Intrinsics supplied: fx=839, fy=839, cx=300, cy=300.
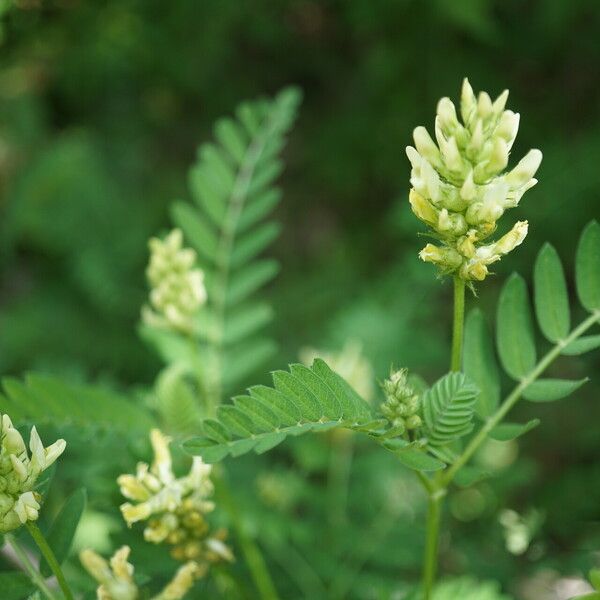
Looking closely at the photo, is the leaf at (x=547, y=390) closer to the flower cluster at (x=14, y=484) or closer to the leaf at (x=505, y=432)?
the leaf at (x=505, y=432)

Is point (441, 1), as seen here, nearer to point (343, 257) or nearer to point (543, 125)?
point (543, 125)

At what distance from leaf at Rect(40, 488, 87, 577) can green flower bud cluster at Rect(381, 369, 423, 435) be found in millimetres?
513

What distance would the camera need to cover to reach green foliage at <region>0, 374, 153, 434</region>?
150cm

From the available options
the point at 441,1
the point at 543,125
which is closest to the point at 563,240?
the point at 543,125

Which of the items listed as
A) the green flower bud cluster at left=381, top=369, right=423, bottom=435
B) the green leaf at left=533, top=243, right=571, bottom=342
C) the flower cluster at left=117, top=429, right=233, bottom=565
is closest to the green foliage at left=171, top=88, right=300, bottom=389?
the flower cluster at left=117, top=429, right=233, bottom=565

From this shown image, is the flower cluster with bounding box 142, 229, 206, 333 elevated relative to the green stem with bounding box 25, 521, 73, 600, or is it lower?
elevated

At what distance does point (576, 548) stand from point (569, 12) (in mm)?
2134

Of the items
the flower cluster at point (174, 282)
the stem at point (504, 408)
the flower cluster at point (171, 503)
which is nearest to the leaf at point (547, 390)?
the stem at point (504, 408)

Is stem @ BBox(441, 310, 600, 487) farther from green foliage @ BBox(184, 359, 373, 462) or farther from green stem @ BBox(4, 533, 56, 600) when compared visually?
green stem @ BBox(4, 533, 56, 600)

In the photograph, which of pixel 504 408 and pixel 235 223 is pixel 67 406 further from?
pixel 504 408

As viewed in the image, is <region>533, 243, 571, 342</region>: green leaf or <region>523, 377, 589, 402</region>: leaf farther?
<region>533, 243, 571, 342</region>: green leaf

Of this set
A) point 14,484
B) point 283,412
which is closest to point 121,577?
point 14,484

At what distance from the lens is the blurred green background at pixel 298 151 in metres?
3.26

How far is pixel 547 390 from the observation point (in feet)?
4.57
